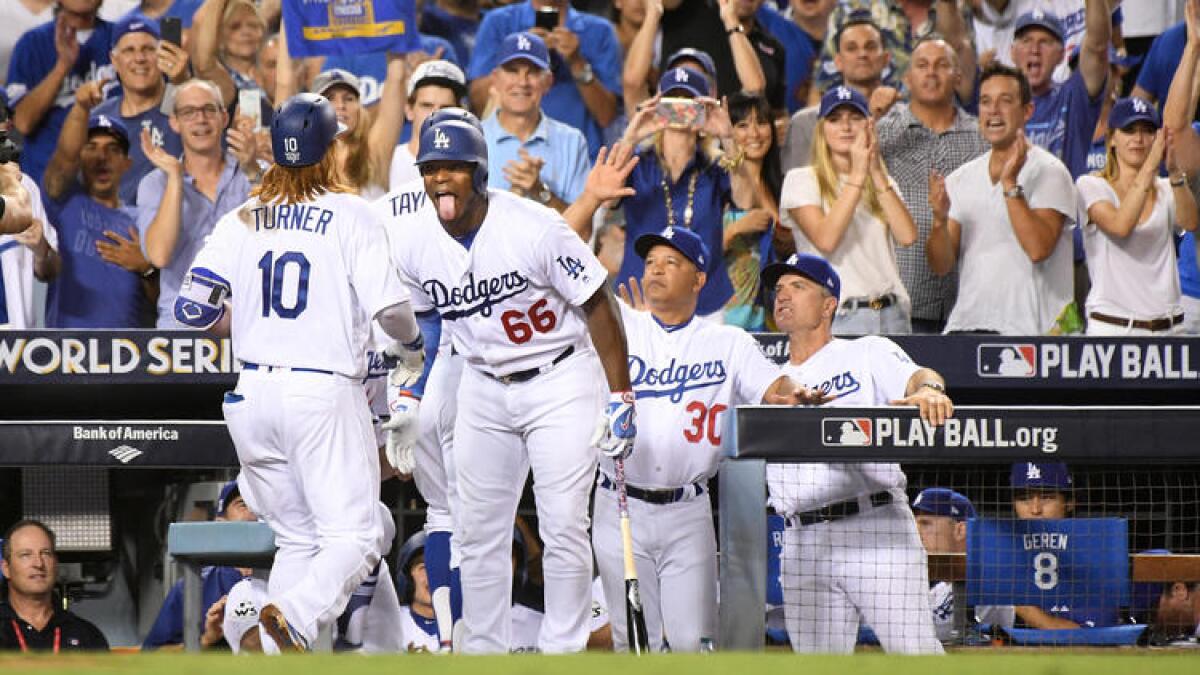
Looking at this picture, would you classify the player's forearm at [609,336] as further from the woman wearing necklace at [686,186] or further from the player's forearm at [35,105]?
the player's forearm at [35,105]

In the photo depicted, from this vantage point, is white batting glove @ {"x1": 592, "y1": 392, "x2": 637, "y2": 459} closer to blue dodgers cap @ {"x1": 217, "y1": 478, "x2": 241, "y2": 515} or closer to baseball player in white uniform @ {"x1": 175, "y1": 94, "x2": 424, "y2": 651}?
baseball player in white uniform @ {"x1": 175, "y1": 94, "x2": 424, "y2": 651}

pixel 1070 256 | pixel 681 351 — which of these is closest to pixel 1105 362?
pixel 1070 256

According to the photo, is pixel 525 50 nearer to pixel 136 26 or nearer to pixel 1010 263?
pixel 136 26

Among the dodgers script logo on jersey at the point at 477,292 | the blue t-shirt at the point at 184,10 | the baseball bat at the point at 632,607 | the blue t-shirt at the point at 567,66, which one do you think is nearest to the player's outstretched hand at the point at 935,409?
the baseball bat at the point at 632,607

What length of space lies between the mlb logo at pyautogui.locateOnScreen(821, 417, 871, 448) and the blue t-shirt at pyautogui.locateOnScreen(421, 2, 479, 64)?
3709 mm

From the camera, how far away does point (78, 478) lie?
672 cm

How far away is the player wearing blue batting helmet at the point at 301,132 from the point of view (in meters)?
4.55

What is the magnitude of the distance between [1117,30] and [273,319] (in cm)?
525

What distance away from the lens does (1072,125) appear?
7629 mm

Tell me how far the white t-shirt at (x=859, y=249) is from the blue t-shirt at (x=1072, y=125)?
1.13 meters

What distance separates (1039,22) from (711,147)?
1.89 metres

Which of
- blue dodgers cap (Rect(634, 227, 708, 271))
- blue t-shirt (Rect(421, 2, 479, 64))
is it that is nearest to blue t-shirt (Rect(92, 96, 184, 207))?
blue t-shirt (Rect(421, 2, 479, 64))

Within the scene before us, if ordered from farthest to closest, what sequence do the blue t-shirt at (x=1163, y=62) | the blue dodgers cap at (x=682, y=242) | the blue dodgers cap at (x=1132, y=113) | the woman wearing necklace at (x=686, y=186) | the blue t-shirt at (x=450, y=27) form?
1. the blue t-shirt at (x=450, y=27)
2. the blue t-shirt at (x=1163, y=62)
3. the blue dodgers cap at (x=1132, y=113)
4. the woman wearing necklace at (x=686, y=186)
5. the blue dodgers cap at (x=682, y=242)

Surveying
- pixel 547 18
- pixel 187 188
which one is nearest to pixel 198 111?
pixel 187 188
